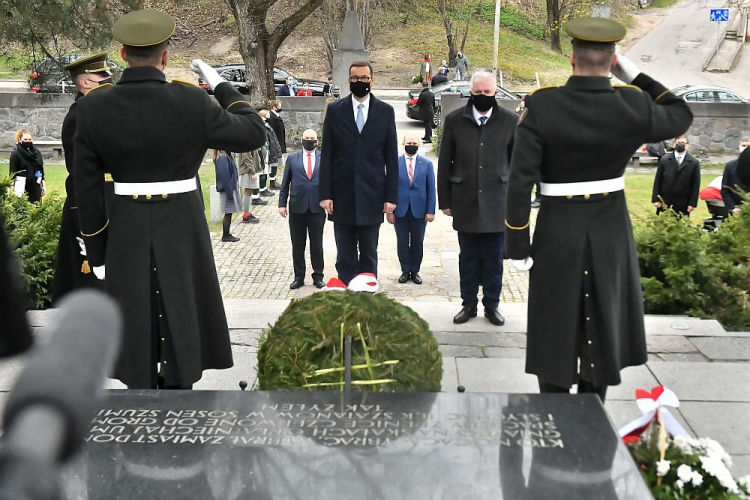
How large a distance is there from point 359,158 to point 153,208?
9.45 ft

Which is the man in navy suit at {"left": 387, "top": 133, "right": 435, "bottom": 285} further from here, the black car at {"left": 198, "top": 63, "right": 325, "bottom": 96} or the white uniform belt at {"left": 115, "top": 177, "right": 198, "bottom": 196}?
the black car at {"left": 198, "top": 63, "right": 325, "bottom": 96}

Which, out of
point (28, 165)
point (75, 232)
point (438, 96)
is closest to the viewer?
point (75, 232)

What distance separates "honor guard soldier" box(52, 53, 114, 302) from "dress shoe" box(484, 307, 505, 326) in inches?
115

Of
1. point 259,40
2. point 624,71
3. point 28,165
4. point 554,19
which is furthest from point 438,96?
point 624,71

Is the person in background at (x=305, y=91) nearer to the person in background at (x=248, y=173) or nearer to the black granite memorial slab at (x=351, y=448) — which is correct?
the person in background at (x=248, y=173)

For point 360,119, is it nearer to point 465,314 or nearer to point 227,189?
point 465,314

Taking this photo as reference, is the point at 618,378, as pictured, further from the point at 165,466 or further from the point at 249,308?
the point at 249,308

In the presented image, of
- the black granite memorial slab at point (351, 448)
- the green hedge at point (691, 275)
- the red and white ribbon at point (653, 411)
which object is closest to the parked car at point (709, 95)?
the green hedge at point (691, 275)

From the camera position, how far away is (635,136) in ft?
13.3

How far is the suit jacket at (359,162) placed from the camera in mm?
6723

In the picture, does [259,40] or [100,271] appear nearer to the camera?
[100,271]

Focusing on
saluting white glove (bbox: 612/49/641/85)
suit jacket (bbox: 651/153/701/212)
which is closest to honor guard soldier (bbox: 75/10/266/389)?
saluting white glove (bbox: 612/49/641/85)

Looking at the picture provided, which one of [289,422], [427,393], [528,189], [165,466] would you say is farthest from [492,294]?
[165,466]

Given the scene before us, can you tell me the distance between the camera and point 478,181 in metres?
6.87
